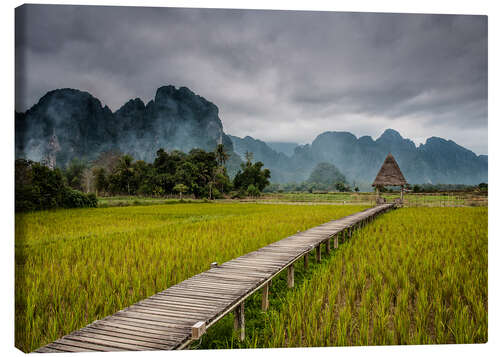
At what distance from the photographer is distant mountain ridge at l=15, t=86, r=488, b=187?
16.9 meters

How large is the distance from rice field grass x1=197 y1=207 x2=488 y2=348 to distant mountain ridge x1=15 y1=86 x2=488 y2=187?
3.81ft

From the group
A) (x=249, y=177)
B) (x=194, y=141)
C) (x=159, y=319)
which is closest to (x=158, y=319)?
(x=159, y=319)

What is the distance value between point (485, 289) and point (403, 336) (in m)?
1.30

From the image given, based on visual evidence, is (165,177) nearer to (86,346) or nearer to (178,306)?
(178,306)

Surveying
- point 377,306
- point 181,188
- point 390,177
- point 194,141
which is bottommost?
point 377,306

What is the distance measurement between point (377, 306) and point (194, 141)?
52.8 metres

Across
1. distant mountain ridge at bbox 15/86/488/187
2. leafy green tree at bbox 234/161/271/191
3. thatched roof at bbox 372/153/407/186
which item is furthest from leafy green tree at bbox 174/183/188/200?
thatched roof at bbox 372/153/407/186

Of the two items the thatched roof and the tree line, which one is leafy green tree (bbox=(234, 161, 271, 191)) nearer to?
the tree line

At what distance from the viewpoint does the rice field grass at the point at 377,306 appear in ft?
6.98

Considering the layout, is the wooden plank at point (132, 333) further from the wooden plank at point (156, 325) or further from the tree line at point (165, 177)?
the tree line at point (165, 177)

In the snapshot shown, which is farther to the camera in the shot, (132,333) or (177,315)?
(177,315)

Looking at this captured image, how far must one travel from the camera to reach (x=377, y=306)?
247 cm

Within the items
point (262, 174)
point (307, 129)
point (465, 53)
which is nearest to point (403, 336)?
point (465, 53)

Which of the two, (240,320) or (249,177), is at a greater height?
(249,177)
